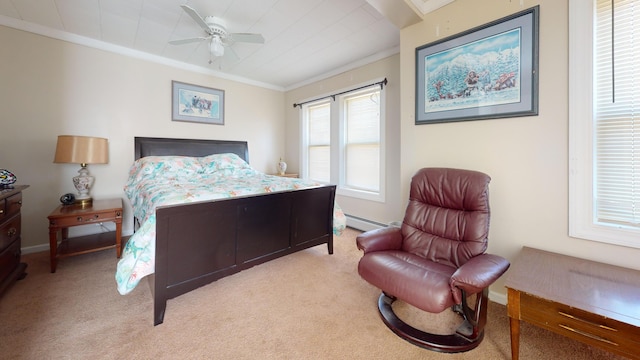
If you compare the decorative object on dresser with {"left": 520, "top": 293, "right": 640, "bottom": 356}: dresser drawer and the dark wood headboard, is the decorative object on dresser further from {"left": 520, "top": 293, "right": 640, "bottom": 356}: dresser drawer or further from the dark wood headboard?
{"left": 520, "top": 293, "right": 640, "bottom": 356}: dresser drawer

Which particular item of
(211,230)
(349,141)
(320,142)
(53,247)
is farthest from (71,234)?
(349,141)

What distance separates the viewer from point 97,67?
307 centimetres

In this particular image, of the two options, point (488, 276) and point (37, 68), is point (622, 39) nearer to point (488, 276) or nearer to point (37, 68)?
point (488, 276)

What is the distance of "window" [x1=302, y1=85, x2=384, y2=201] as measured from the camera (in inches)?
140

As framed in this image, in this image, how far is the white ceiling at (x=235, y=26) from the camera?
230 centimetres

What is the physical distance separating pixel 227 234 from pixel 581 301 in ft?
7.09

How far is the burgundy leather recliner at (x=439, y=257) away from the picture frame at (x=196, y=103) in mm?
3433

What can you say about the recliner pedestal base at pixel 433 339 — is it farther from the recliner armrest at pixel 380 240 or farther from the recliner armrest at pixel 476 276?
the recliner armrest at pixel 380 240

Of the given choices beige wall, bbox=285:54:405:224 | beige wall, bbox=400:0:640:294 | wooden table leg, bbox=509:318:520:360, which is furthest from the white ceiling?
wooden table leg, bbox=509:318:520:360

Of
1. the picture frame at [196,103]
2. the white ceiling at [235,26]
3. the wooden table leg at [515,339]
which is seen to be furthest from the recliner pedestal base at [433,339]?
the picture frame at [196,103]

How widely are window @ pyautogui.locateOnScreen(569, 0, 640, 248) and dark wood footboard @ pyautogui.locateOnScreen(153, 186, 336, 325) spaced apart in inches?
78.0

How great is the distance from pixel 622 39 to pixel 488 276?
1636 mm

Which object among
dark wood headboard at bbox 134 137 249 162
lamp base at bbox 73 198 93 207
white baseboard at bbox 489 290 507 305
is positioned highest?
dark wood headboard at bbox 134 137 249 162

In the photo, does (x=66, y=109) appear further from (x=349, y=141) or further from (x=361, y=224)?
(x=361, y=224)
